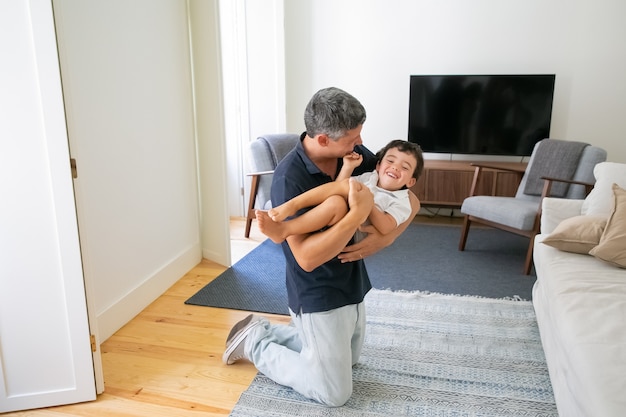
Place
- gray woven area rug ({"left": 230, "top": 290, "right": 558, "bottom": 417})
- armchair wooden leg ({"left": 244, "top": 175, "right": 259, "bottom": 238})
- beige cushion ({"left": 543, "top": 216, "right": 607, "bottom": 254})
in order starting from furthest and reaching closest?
armchair wooden leg ({"left": 244, "top": 175, "right": 259, "bottom": 238}) → beige cushion ({"left": 543, "top": 216, "right": 607, "bottom": 254}) → gray woven area rug ({"left": 230, "top": 290, "right": 558, "bottom": 417})

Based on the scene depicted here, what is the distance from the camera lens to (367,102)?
16.0 feet

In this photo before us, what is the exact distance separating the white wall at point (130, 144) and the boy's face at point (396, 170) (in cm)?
114

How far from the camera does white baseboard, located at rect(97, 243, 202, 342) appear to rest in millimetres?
2475

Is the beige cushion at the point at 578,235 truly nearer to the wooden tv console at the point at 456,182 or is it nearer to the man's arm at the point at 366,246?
the man's arm at the point at 366,246

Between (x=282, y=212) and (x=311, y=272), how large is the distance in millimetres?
375

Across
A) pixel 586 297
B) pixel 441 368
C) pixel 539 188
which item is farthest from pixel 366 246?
pixel 539 188

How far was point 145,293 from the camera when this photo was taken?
2816 millimetres

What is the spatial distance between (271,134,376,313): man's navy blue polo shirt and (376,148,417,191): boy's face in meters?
0.13

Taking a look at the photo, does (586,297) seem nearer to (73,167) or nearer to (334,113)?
(334,113)

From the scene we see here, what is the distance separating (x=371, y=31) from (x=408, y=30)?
0.35 metres

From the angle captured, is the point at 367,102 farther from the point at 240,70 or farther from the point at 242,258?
the point at 242,258

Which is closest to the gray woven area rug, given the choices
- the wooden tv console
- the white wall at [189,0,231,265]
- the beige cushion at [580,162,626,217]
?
the beige cushion at [580,162,626,217]

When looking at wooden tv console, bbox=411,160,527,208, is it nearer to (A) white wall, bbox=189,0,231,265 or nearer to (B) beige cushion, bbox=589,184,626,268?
(A) white wall, bbox=189,0,231,265

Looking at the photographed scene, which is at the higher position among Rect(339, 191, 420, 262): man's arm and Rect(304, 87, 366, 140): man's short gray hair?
Rect(304, 87, 366, 140): man's short gray hair
